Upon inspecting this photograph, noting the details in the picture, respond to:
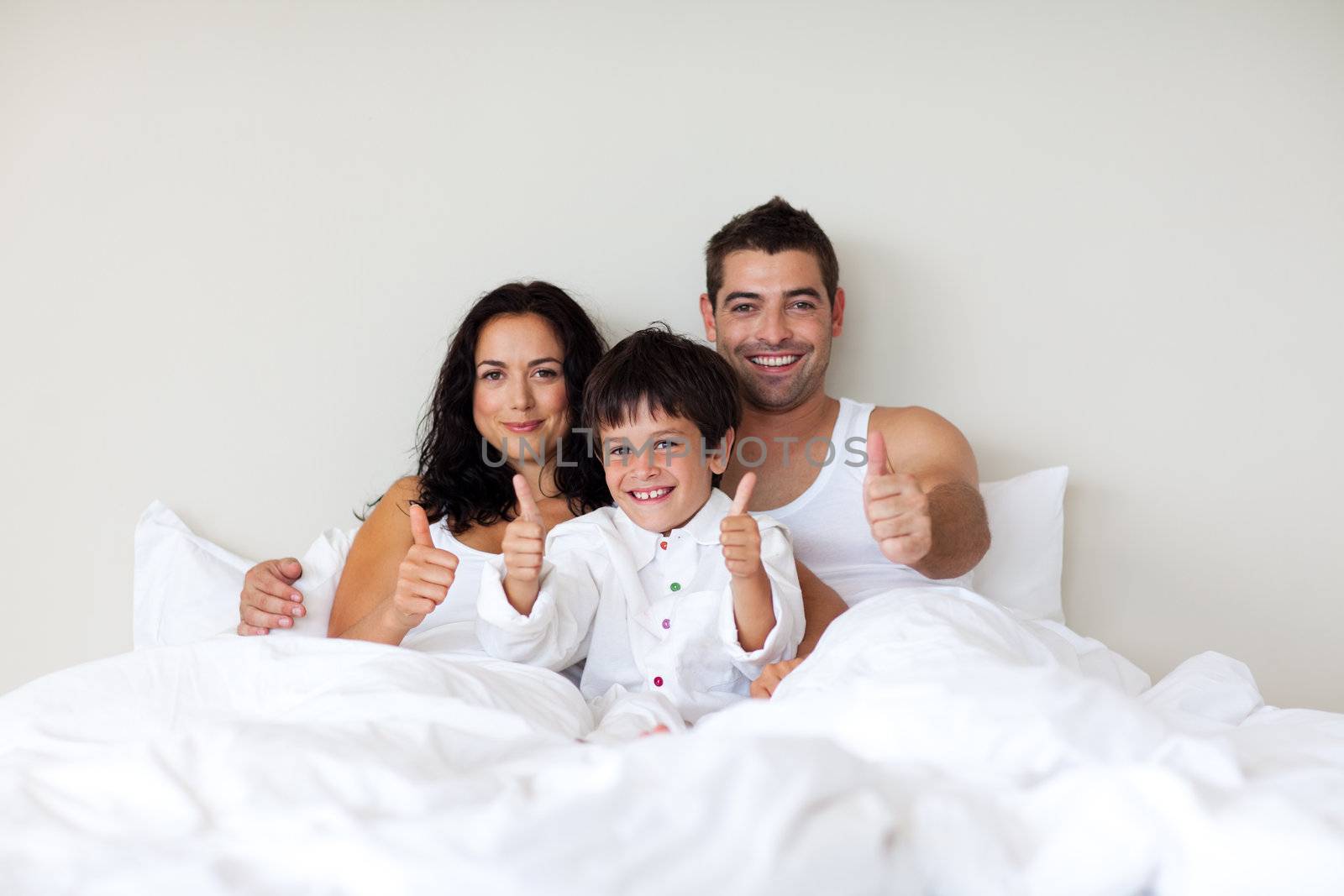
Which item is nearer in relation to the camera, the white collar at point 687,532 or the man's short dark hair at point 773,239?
the white collar at point 687,532

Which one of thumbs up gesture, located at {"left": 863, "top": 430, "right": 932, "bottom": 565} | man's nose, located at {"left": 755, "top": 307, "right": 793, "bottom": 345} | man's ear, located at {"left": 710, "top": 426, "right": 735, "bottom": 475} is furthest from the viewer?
man's nose, located at {"left": 755, "top": 307, "right": 793, "bottom": 345}

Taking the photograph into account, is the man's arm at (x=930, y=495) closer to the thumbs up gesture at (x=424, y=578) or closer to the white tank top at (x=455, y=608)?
the thumbs up gesture at (x=424, y=578)

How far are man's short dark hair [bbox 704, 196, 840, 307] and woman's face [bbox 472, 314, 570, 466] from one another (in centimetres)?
40

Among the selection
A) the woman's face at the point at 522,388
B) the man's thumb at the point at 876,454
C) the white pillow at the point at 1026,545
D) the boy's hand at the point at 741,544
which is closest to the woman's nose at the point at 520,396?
the woman's face at the point at 522,388

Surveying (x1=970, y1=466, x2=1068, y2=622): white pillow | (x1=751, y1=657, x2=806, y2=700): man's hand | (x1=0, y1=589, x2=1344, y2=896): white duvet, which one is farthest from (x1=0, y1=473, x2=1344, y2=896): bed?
(x1=970, y1=466, x2=1068, y2=622): white pillow

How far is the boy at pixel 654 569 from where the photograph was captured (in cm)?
165

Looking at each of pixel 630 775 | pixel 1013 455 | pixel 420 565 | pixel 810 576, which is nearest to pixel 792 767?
pixel 630 775

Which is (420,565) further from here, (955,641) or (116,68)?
(116,68)

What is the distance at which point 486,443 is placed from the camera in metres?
2.18

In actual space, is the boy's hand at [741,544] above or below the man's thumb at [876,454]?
below

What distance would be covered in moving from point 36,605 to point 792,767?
7.28 ft

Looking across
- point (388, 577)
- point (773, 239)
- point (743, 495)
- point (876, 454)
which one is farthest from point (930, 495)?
point (388, 577)

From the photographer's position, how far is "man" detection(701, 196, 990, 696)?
2.08 m

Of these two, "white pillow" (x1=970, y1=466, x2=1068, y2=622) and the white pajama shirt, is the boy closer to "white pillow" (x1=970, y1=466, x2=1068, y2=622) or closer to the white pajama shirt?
the white pajama shirt
